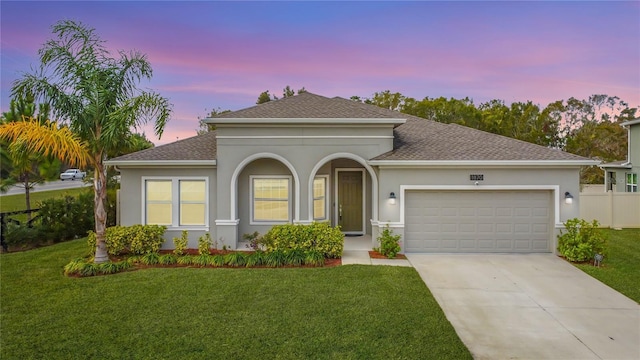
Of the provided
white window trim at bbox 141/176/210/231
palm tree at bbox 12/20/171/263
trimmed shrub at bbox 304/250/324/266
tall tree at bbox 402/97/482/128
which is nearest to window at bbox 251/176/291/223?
white window trim at bbox 141/176/210/231

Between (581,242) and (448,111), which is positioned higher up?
(448,111)

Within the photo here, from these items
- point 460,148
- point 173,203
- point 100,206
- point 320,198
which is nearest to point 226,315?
point 100,206

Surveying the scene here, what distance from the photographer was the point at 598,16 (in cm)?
1355

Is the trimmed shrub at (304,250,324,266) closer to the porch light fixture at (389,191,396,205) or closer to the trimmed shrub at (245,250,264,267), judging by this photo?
the trimmed shrub at (245,250,264,267)

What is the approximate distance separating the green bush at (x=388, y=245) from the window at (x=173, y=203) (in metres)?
5.77

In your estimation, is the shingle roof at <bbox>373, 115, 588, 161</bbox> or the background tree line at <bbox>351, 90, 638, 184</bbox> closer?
→ the shingle roof at <bbox>373, 115, 588, 161</bbox>

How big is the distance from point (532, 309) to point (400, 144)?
21.5 ft

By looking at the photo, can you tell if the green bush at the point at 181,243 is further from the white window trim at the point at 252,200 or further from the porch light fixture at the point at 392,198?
the porch light fixture at the point at 392,198

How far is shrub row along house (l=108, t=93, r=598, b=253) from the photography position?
34.8 feet

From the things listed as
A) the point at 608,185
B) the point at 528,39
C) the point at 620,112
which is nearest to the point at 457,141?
the point at 528,39

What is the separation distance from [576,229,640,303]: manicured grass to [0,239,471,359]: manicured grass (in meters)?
4.51

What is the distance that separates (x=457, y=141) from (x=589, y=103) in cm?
3705

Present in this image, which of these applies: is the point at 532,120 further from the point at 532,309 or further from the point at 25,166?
the point at 25,166

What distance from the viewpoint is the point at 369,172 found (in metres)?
11.6
